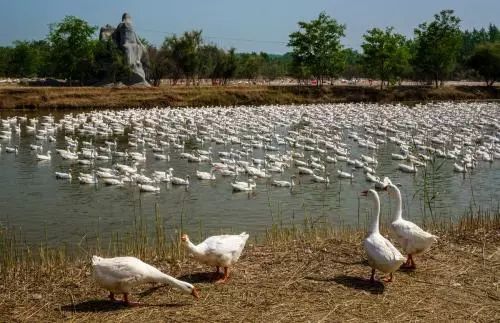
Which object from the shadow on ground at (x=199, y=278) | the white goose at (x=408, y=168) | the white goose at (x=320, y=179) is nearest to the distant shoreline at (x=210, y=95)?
the white goose at (x=408, y=168)

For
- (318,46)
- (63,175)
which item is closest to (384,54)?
(318,46)

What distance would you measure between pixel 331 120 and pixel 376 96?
28.1 metres

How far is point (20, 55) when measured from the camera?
90438mm

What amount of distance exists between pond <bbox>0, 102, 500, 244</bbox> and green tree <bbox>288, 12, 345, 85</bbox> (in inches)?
996

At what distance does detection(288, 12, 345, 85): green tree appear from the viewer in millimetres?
74000

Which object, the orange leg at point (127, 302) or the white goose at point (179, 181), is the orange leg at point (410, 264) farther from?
the white goose at point (179, 181)

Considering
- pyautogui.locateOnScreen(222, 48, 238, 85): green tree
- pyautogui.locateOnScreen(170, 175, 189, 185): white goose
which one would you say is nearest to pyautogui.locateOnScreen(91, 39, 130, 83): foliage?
pyautogui.locateOnScreen(222, 48, 238, 85): green tree

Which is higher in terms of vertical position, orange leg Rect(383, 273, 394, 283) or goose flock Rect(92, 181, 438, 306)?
goose flock Rect(92, 181, 438, 306)

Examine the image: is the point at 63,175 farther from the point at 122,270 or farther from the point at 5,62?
the point at 5,62

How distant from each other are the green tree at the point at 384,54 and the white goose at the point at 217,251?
69.0 metres

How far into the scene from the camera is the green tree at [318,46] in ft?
243

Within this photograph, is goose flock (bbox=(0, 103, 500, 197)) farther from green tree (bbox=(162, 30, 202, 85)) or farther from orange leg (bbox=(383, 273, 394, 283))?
green tree (bbox=(162, 30, 202, 85))

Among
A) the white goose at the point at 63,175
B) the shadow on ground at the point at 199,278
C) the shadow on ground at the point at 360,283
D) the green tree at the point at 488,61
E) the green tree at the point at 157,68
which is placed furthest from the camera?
the green tree at the point at 488,61

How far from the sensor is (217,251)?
25.3 ft
